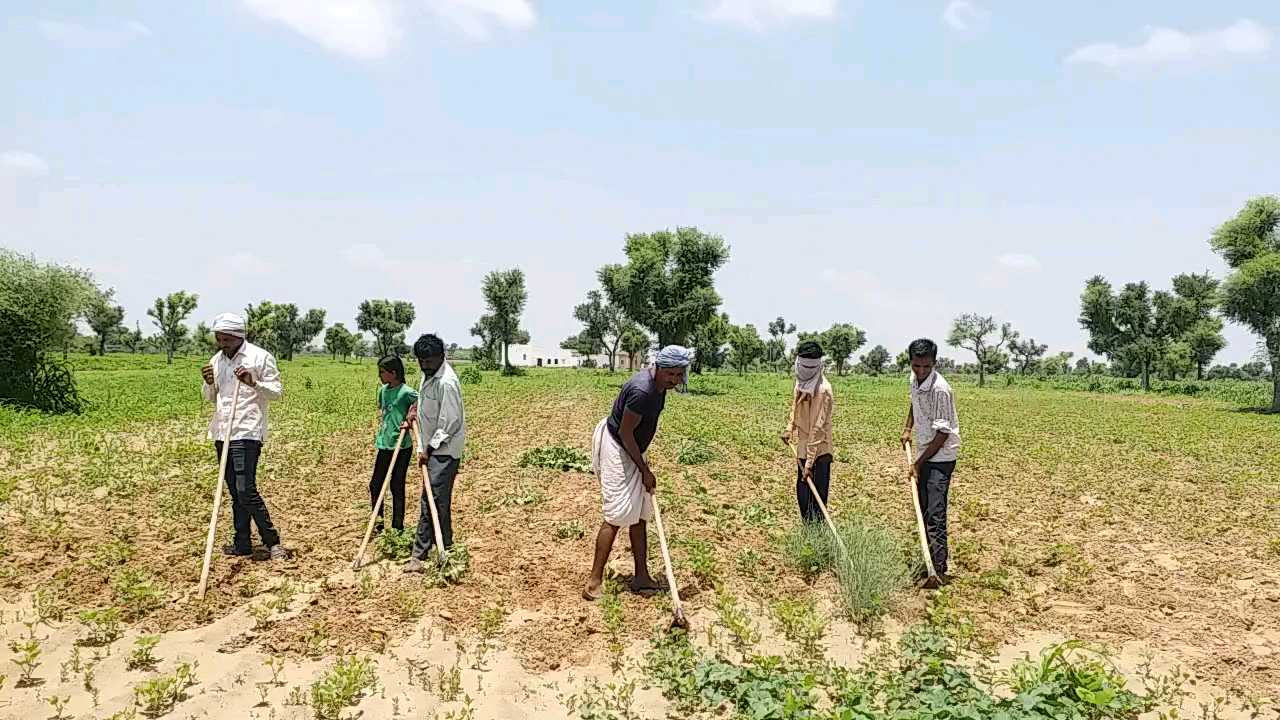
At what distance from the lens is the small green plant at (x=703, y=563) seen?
19.0 ft

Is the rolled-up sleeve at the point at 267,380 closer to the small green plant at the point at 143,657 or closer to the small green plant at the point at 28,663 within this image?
the small green plant at the point at 143,657

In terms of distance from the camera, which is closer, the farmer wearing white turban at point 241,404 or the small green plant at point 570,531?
the farmer wearing white turban at point 241,404

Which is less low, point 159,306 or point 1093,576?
point 159,306

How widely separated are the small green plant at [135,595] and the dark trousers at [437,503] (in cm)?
170

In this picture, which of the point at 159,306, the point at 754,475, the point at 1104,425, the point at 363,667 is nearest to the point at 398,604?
the point at 363,667

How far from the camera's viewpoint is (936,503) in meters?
5.74

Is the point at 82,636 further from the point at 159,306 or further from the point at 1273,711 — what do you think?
the point at 159,306

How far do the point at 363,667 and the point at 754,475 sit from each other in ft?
24.3

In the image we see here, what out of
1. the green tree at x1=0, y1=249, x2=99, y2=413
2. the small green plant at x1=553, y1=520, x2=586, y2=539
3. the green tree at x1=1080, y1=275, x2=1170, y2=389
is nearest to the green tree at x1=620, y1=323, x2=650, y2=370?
the green tree at x1=1080, y1=275, x2=1170, y2=389

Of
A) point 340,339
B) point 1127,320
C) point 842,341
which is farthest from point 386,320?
point 1127,320

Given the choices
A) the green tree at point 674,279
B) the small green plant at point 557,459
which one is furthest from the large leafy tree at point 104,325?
the small green plant at point 557,459

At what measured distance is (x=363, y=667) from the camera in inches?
166

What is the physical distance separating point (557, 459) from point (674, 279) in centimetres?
2365

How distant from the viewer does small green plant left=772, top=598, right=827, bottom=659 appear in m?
4.61
